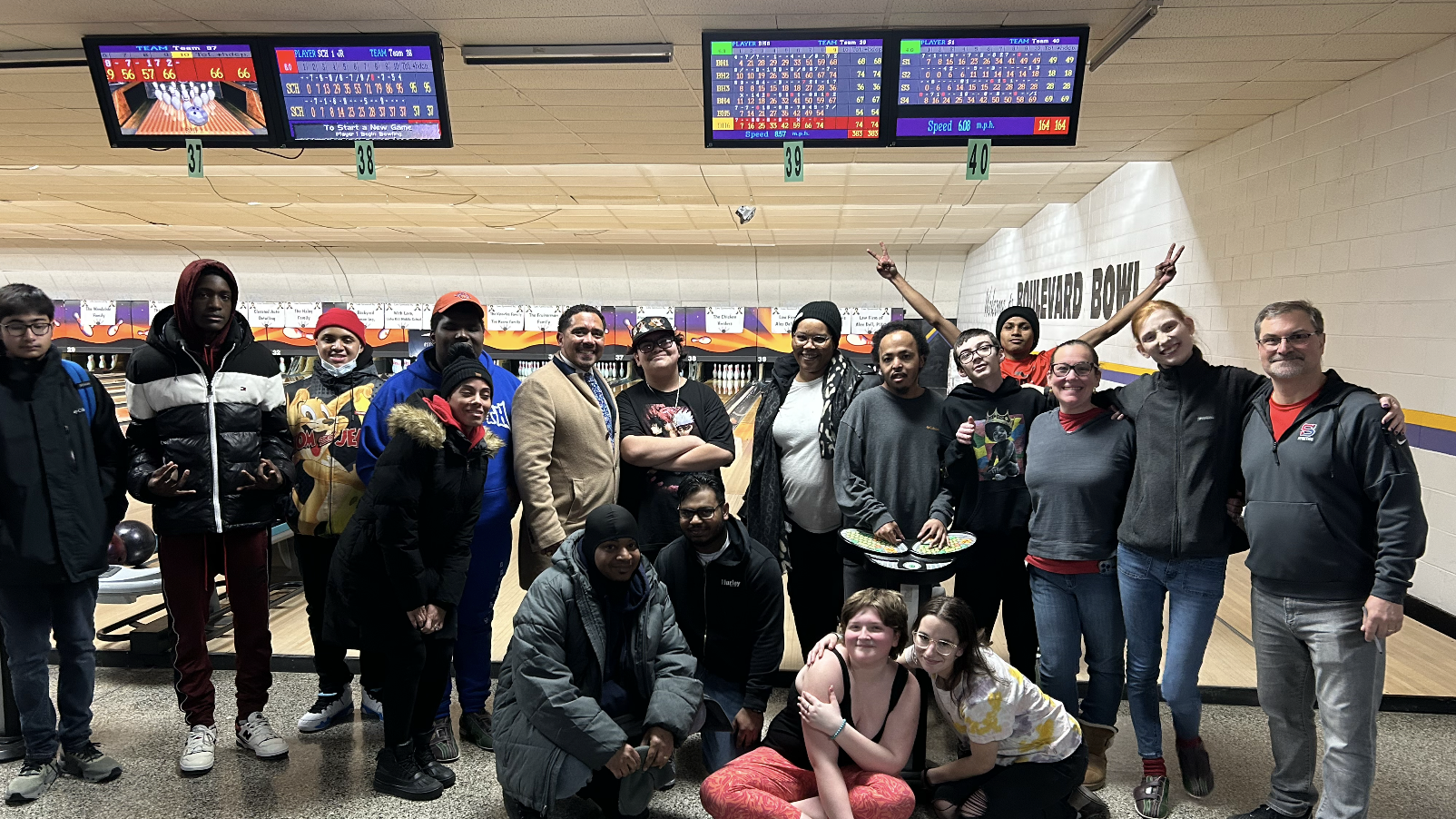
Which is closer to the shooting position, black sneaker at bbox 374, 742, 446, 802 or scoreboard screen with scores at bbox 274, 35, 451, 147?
black sneaker at bbox 374, 742, 446, 802

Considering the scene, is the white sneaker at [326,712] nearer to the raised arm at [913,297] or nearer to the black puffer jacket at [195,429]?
the black puffer jacket at [195,429]

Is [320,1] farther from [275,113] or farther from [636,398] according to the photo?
[636,398]

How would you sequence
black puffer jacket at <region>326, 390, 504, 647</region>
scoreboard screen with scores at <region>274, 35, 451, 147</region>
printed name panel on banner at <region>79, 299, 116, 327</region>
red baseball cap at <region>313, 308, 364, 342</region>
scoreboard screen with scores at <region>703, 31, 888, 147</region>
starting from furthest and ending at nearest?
1. printed name panel on banner at <region>79, 299, 116, 327</region>
2. scoreboard screen with scores at <region>274, 35, 451, 147</region>
3. scoreboard screen with scores at <region>703, 31, 888, 147</region>
4. red baseball cap at <region>313, 308, 364, 342</region>
5. black puffer jacket at <region>326, 390, 504, 647</region>

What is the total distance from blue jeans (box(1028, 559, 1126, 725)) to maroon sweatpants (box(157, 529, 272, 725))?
215 centimetres

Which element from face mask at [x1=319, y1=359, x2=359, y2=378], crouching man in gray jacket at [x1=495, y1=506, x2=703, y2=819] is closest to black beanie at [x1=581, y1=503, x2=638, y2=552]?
crouching man in gray jacket at [x1=495, y1=506, x2=703, y2=819]

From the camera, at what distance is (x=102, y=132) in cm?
484

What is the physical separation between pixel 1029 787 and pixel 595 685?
1.05 m

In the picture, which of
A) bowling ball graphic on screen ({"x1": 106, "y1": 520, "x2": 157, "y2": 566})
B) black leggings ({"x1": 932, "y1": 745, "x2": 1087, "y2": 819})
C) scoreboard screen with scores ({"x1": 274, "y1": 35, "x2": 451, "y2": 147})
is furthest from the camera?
bowling ball graphic on screen ({"x1": 106, "y1": 520, "x2": 157, "y2": 566})

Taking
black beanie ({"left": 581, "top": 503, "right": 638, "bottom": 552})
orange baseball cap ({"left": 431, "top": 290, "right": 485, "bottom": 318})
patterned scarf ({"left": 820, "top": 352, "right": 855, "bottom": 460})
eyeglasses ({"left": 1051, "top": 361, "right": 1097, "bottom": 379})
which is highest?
orange baseball cap ({"left": 431, "top": 290, "right": 485, "bottom": 318})

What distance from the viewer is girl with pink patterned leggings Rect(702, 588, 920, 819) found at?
1967 millimetres

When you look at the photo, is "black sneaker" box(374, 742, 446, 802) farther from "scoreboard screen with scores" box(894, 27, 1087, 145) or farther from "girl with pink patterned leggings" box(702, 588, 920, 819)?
"scoreboard screen with scores" box(894, 27, 1087, 145)

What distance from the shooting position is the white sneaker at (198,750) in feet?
7.69

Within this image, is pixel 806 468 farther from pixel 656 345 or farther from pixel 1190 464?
pixel 1190 464

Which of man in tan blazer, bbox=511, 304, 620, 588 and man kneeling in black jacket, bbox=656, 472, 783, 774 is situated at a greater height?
man in tan blazer, bbox=511, 304, 620, 588
